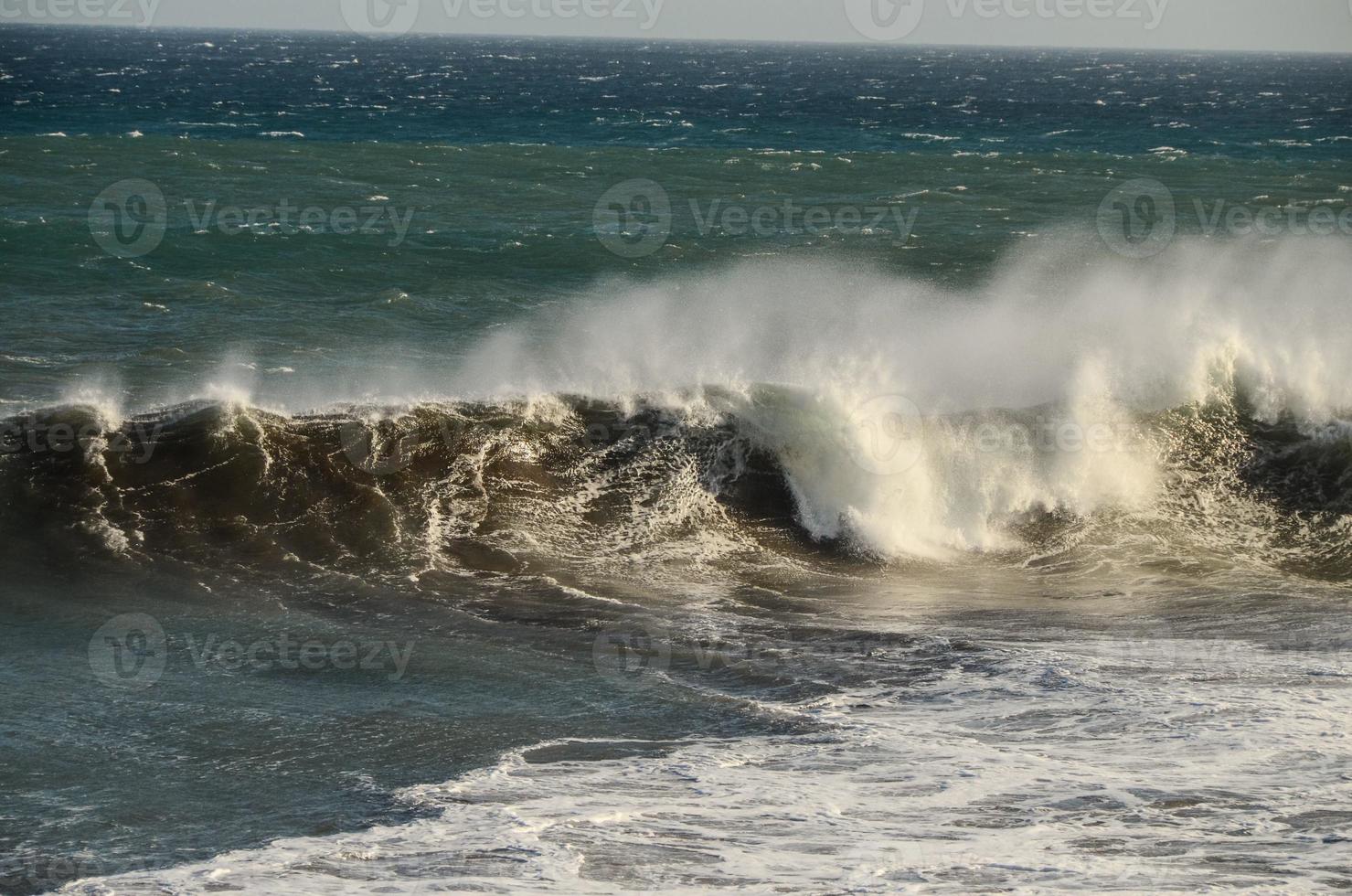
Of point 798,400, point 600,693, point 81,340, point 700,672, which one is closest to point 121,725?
point 600,693

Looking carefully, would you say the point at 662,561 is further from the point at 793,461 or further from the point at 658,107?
the point at 658,107

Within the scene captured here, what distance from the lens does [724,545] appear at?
14.1 m

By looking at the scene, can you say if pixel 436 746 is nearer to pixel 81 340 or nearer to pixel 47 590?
pixel 47 590

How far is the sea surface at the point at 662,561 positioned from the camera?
7992 millimetres

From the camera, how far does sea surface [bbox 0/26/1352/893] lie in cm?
799

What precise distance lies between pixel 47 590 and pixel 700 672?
6.19 metres

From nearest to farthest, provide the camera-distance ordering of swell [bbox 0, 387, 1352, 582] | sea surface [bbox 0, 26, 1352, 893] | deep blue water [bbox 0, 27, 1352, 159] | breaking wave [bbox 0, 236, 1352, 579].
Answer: sea surface [bbox 0, 26, 1352, 893] < swell [bbox 0, 387, 1352, 582] < breaking wave [bbox 0, 236, 1352, 579] < deep blue water [bbox 0, 27, 1352, 159]

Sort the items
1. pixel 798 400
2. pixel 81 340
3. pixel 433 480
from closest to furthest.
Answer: pixel 433 480 → pixel 798 400 → pixel 81 340

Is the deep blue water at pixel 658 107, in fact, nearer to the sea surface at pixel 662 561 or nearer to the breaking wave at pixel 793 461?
the sea surface at pixel 662 561

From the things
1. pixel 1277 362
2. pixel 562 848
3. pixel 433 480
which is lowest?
pixel 562 848

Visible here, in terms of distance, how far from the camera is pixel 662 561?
13.6 metres

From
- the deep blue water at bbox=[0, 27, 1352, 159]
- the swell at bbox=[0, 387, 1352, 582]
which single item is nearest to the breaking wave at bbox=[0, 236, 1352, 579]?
the swell at bbox=[0, 387, 1352, 582]

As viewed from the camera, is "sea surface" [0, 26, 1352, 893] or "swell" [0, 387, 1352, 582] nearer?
"sea surface" [0, 26, 1352, 893]

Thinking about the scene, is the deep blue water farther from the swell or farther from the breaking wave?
the swell
